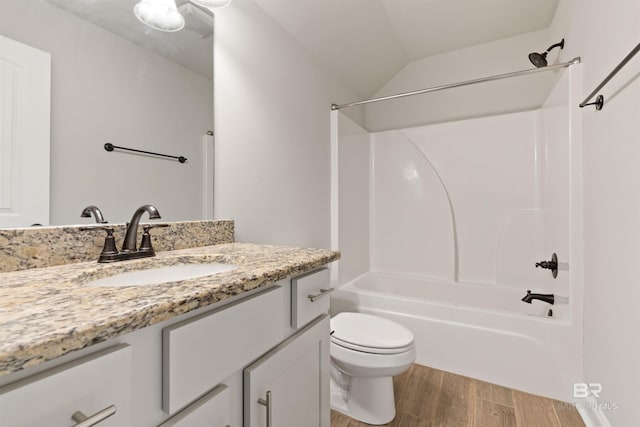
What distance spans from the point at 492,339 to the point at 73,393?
6.48 ft

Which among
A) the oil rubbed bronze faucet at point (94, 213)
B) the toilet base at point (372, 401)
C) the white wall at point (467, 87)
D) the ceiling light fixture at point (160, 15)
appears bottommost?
the toilet base at point (372, 401)

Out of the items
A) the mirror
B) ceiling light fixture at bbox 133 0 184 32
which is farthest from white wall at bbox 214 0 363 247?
ceiling light fixture at bbox 133 0 184 32

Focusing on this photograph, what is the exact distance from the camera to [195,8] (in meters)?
1.32

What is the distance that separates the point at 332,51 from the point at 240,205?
1.42 metres

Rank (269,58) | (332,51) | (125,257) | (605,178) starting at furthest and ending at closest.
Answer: (332,51), (269,58), (605,178), (125,257)

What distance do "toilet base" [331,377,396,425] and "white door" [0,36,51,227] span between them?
4.86 ft

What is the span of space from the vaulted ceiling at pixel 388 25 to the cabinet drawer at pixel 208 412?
6.11 ft

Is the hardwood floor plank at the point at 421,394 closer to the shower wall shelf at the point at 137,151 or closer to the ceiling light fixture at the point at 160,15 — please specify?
the shower wall shelf at the point at 137,151

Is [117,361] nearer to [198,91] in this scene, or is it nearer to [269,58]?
[198,91]

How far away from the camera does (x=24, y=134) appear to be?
32.4 inches

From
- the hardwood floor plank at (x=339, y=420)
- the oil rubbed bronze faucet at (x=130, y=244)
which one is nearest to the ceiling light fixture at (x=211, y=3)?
the oil rubbed bronze faucet at (x=130, y=244)

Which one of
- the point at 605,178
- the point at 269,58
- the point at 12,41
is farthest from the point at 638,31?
the point at 12,41

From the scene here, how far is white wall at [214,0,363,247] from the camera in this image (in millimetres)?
1449

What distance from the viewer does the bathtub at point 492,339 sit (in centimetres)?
157
